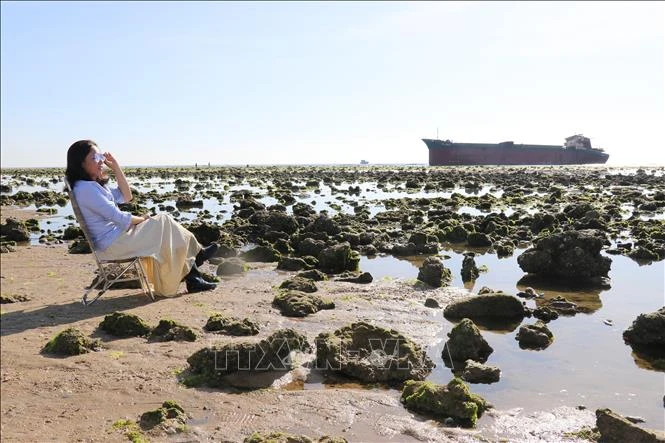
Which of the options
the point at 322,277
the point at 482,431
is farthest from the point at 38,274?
the point at 482,431

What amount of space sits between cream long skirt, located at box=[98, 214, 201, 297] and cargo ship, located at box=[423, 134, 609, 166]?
9142 centimetres

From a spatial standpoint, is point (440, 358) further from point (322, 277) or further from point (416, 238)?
point (416, 238)

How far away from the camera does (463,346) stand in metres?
6.27

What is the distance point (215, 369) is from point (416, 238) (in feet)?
29.0

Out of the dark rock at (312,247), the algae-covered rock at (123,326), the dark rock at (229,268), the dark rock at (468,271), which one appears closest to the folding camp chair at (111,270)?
the algae-covered rock at (123,326)

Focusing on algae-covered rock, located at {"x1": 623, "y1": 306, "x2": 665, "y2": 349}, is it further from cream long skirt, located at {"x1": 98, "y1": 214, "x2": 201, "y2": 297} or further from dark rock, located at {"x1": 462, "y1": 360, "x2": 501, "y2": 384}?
cream long skirt, located at {"x1": 98, "y1": 214, "x2": 201, "y2": 297}

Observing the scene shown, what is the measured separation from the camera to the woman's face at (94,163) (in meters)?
5.33

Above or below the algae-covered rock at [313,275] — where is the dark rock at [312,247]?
above

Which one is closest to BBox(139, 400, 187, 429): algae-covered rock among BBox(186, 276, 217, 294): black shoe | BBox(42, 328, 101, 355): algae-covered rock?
BBox(42, 328, 101, 355): algae-covered rock

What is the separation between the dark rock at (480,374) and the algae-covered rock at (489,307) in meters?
2.14

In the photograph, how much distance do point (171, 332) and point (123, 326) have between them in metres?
0.51

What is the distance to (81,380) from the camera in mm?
4723

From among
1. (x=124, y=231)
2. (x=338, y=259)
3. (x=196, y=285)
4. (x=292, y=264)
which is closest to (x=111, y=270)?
(x=124, y=231)

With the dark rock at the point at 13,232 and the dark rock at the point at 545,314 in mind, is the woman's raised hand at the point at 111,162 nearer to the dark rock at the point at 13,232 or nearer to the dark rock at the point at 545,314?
the dark rock at the point at 545,314
